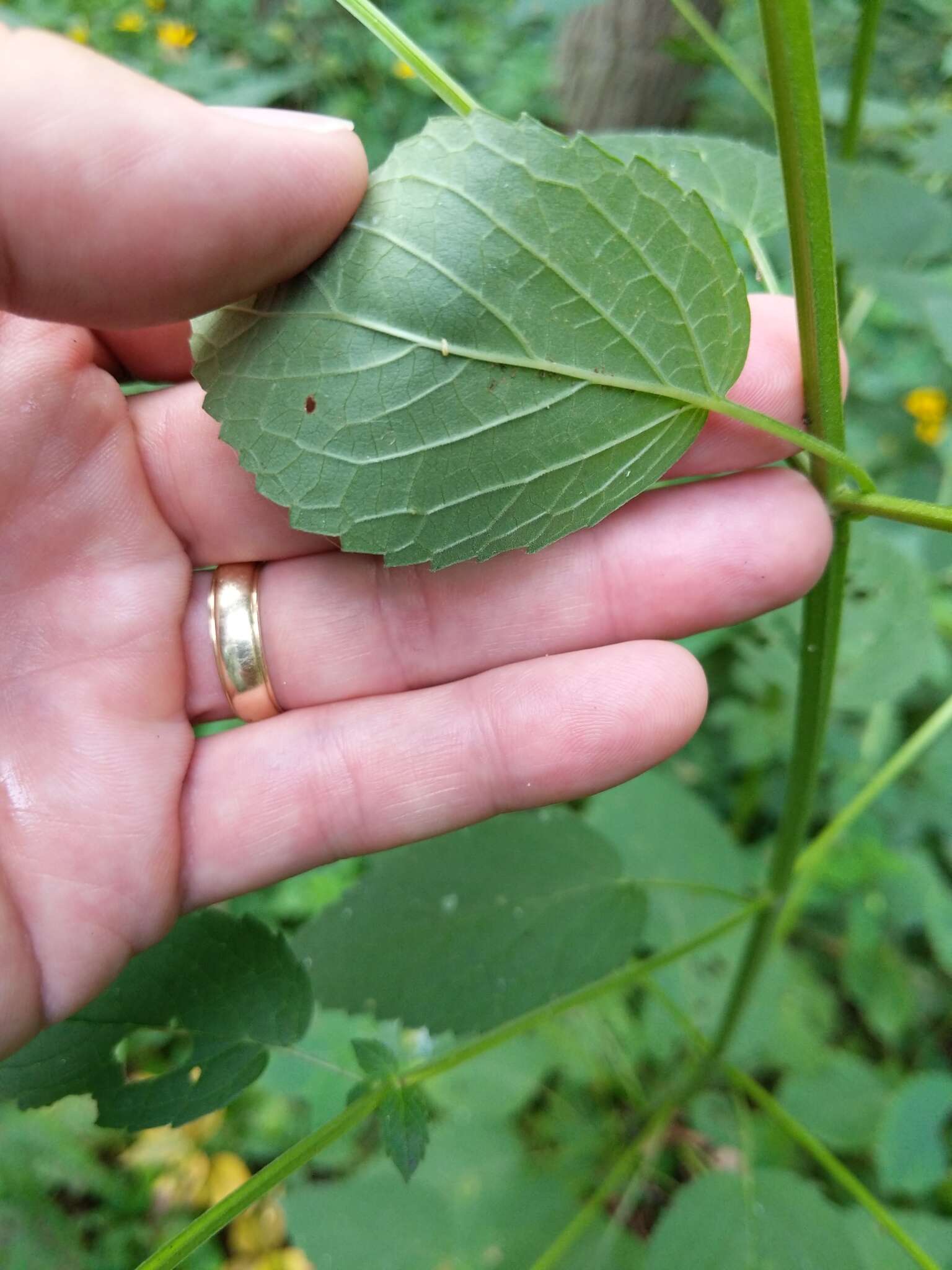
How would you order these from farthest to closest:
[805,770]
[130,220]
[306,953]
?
1. [306,953]
2. [805,770]
3. [130,220]

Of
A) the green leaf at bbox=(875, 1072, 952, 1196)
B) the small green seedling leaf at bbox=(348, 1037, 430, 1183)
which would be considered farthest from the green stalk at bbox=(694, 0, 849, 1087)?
the green leaf at bbox=(875, 1072, 952, 1196)

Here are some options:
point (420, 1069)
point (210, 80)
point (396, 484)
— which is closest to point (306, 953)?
point (420, 1069)

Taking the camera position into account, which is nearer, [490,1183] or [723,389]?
[723,389]

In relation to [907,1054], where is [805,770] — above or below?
above

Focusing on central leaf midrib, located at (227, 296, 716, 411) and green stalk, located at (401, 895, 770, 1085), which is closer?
central leaf midrib, located at (227, 296, 716, 411)

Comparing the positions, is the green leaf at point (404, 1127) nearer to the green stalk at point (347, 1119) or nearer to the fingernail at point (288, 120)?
the green stalk at point (347, 1119)

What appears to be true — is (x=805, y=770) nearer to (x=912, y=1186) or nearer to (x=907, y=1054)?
(x=912, y=1186)

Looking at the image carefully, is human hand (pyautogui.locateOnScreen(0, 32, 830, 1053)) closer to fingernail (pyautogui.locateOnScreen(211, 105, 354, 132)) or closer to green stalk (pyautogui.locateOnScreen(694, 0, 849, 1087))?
green stalk (pyautogui.locateOnScreen(694, 0, 849, 1087))
